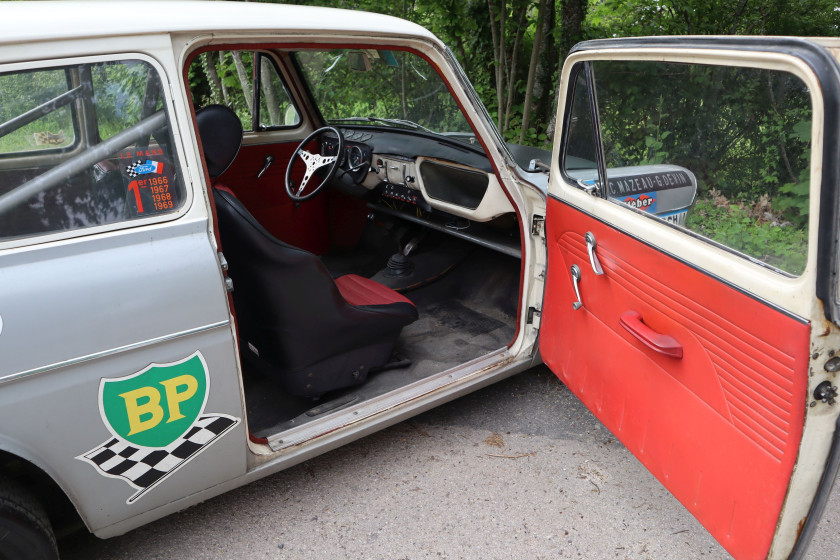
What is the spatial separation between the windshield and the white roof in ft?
2.26

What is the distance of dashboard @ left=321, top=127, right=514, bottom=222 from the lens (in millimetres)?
3111

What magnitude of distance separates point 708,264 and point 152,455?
69.8 inches

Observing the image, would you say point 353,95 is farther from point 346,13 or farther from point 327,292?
point 327,292

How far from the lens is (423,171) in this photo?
3.56 m

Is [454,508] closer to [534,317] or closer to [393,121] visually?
[534,317]

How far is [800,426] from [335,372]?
177 cm

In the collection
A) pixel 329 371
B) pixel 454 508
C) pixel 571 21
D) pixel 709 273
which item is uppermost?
pixel 571 21

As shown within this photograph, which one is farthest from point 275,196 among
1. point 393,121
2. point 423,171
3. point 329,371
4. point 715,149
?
point 715,149

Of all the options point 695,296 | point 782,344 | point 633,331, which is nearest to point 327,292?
point 633,331

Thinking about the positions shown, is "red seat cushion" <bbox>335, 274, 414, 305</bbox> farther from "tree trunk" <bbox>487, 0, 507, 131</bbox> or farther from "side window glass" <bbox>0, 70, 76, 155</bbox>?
"tree trunk" <bbox>487, 0, 507, 131</bbox>

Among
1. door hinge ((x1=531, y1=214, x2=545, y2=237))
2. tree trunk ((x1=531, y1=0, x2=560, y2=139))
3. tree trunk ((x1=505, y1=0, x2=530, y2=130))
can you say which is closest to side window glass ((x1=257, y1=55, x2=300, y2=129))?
door hinge ((x1=531, y1=214, x2=545, y2=237))

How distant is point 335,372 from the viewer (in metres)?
2.75

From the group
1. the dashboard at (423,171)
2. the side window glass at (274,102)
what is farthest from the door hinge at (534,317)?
the side window glass at (274,102)

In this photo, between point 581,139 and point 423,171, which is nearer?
point 581,139
